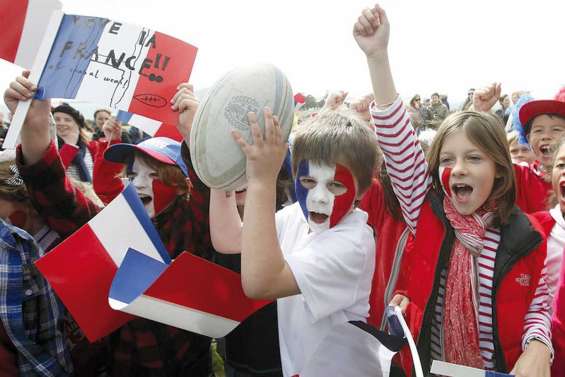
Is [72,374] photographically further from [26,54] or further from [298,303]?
[26,54]

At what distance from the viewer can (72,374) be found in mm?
2225

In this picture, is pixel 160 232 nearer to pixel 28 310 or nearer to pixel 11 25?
pixel 28 310

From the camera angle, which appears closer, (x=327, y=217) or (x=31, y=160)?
(x=327, y=217)

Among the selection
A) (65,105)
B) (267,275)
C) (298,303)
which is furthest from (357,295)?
(65,105)

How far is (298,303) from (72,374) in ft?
4.17

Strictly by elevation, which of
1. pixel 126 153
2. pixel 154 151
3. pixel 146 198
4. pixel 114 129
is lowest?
pixel 114 129

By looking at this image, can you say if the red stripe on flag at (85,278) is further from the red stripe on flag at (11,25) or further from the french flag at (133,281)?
the red stripe on flag at (11,25)

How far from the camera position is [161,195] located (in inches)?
94.0

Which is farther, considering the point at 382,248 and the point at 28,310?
the point at 382,248

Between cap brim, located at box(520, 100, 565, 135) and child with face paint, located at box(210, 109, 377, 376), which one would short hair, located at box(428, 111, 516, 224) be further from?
cap brim, located at box(520, 100, 565, 135)

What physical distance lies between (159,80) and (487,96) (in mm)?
2025

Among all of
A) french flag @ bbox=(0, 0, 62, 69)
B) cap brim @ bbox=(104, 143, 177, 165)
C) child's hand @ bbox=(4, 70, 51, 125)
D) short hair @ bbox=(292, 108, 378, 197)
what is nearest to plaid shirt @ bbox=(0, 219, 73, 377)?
child's hand @ bbox=(4, 70, 51, 125)

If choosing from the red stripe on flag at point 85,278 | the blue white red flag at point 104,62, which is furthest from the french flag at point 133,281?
the blue white red flag at point 104,62

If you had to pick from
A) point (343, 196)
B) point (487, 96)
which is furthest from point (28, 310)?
point (487, 96)
